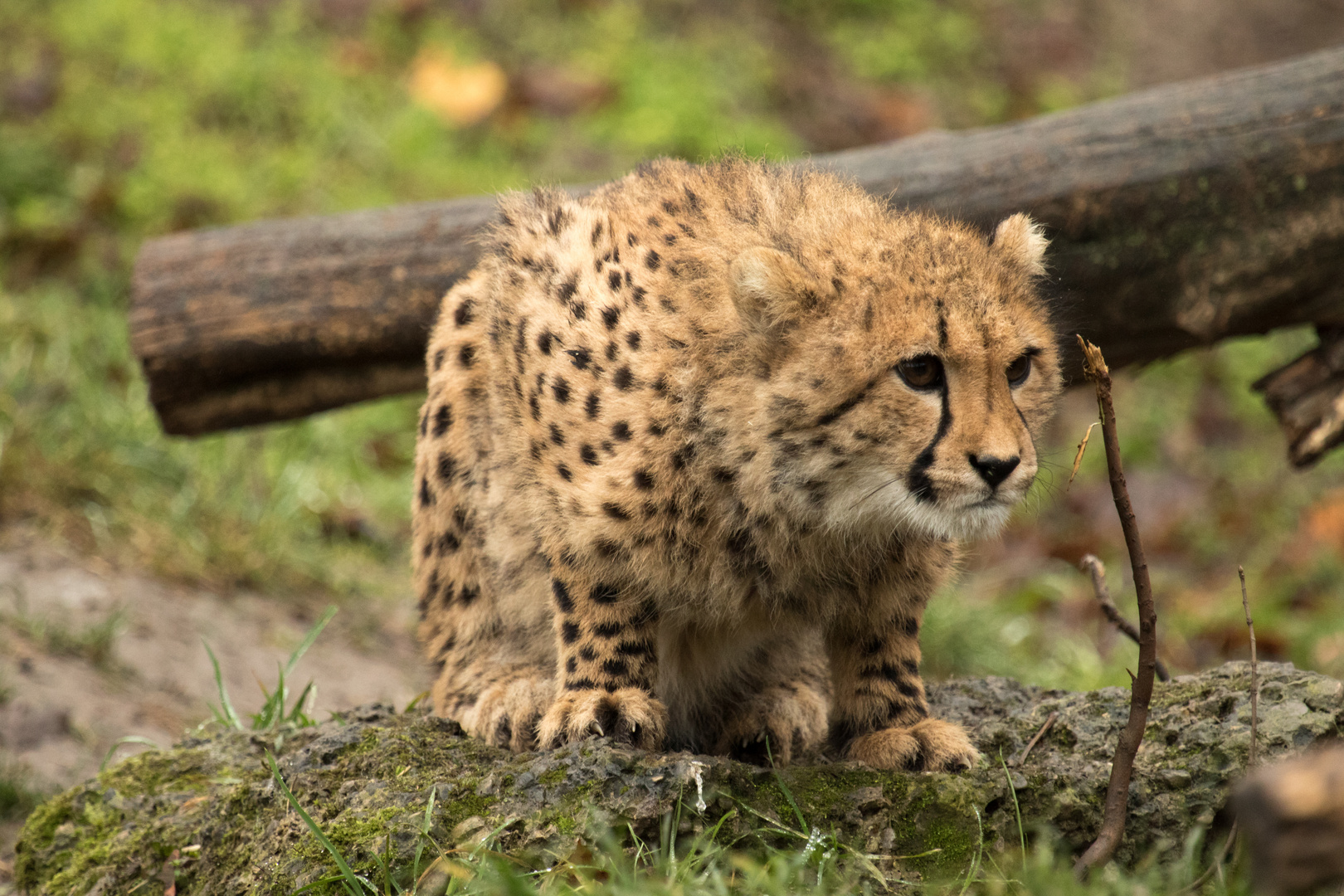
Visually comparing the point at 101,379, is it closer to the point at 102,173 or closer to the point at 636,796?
the point at 102,173

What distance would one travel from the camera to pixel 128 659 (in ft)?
17.2

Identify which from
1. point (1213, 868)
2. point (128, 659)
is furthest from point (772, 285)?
point (128, 659)

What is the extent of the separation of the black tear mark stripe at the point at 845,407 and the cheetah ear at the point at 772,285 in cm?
22

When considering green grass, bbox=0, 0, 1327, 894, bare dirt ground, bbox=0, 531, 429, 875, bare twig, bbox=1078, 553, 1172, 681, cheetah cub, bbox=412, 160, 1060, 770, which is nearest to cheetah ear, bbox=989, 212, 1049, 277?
cheetah cub, bbox=412, 160, 1060, 770

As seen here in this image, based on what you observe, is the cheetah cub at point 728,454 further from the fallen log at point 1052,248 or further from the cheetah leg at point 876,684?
the fallen log at point 1052,248

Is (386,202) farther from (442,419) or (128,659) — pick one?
(442,419)

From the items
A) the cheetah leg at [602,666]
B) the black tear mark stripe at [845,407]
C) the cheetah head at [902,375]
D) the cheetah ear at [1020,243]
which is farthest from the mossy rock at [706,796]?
the cheetah ear at [1020,243]

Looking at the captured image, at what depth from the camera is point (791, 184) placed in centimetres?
341

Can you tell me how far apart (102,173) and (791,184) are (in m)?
6.72

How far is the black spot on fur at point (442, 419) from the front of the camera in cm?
380

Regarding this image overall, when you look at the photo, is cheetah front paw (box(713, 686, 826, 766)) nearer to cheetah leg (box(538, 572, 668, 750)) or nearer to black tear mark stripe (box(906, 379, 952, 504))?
cheetah leg (box(538, 572, 668, 750))

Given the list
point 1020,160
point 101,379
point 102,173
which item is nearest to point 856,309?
point 1020,160

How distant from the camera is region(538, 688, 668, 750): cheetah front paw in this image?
10.3ft

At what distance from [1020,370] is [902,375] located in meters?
0.34
